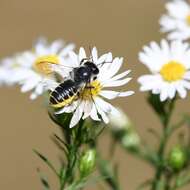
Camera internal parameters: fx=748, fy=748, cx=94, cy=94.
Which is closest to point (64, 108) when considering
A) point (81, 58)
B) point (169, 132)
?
point (81, 58)

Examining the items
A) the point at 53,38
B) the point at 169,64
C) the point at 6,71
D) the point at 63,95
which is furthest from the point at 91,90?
the point at 53,38

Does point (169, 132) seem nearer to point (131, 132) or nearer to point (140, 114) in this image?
point (131, 132)

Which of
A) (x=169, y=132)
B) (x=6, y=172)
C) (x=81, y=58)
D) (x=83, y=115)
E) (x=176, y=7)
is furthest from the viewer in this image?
(x=6, y=172)

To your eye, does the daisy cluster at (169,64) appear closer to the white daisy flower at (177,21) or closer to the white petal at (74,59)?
the white daisy flower at (177,21)

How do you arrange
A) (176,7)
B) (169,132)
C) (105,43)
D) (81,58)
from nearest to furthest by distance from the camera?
(81,58), (169,132), (176,7), (105,43)

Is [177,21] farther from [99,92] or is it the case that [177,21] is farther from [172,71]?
[99,92]

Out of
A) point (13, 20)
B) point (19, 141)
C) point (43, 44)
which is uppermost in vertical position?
point (13, 20)

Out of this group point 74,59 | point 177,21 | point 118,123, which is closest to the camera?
point 74,59
